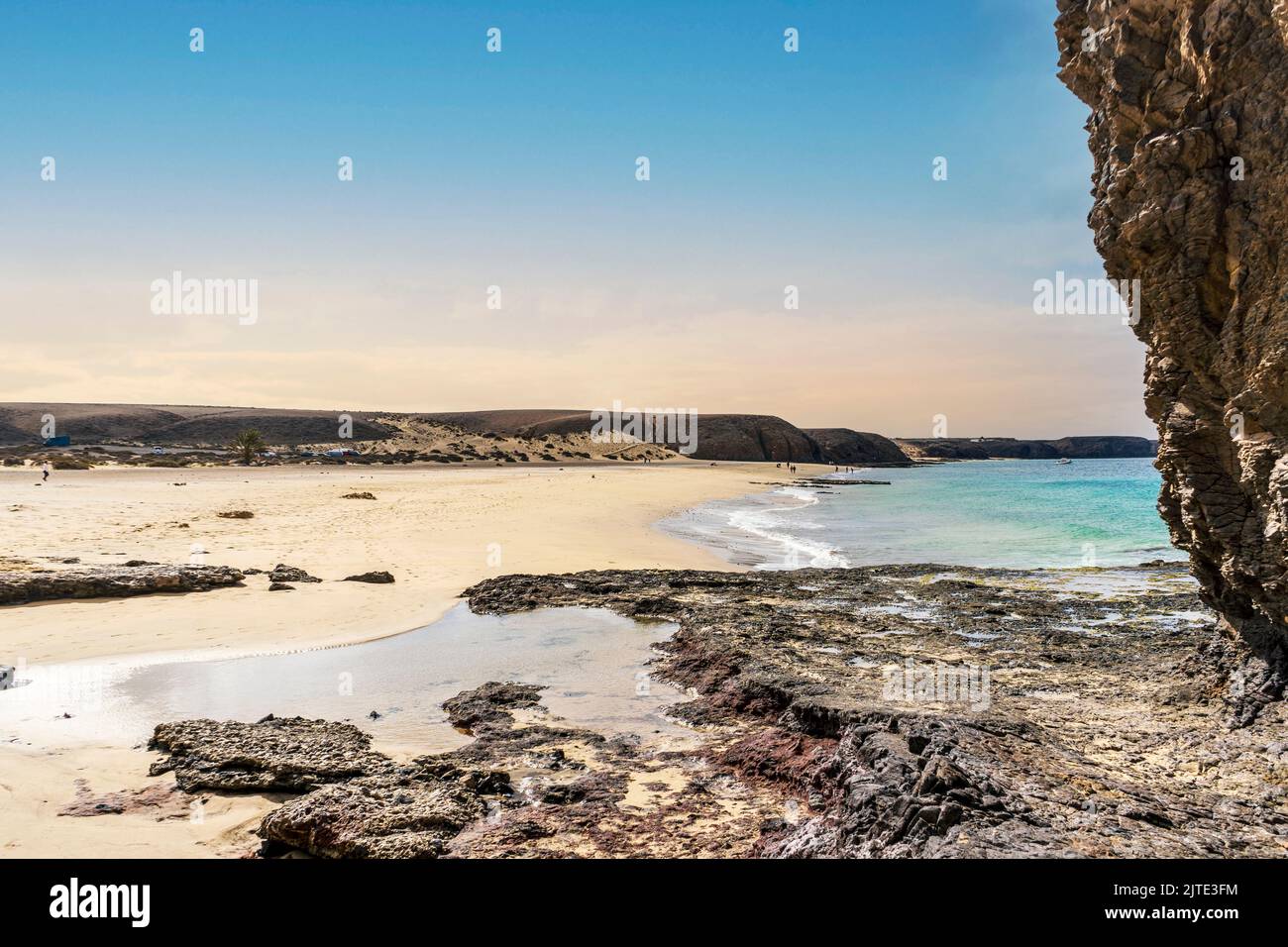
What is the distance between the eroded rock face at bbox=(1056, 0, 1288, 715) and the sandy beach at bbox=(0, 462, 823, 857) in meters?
7.91

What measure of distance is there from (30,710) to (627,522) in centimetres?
2213

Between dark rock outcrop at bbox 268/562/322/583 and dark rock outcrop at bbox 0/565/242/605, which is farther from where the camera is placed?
dark rock outcrop at bbox 268/562/322/583

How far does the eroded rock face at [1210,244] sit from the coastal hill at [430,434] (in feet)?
234

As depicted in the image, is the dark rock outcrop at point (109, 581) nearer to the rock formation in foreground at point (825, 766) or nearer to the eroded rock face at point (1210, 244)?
the rock formation in foreground at point (825, 766)

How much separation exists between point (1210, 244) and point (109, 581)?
14790 millimetres

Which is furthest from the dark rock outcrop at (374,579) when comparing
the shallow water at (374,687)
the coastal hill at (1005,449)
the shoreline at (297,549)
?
the coastal hill at (1005,449)

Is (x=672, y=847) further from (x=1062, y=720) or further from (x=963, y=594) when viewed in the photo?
(x=963, y=594)

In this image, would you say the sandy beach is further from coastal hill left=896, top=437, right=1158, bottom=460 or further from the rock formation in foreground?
coastal hill left=896, top=437, right=1158, bottom=460

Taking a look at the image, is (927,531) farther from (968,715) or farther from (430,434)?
(430,434)

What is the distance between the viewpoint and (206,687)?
26.0 feet

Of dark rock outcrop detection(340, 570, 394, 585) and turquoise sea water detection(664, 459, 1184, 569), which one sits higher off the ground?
dark rock outcrop detection(340, 570, 394, 585)

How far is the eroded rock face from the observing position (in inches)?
216

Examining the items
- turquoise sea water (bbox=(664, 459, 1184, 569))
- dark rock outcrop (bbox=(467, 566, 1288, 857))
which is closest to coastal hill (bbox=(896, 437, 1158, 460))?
turquoise sea water (bbox=(664, 459, 1184, 569))
